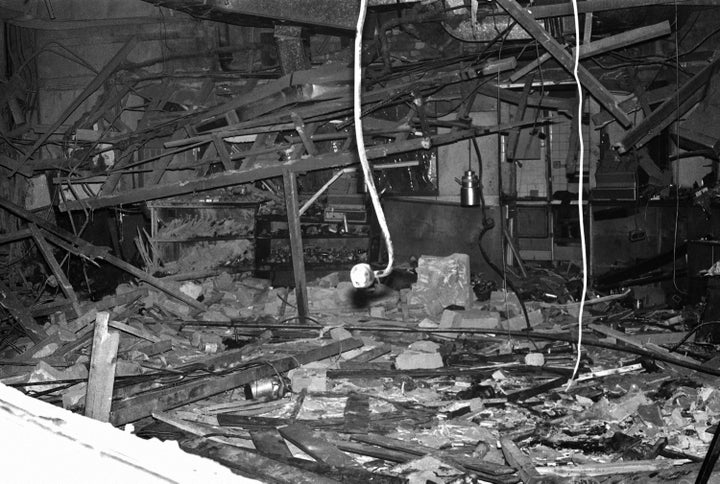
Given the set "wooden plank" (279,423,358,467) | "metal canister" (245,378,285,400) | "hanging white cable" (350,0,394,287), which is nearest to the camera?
"hanging white cable" (350,0,394,287)

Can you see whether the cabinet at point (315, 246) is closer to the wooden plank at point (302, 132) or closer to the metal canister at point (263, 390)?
the wooden plank at point (302, 132)

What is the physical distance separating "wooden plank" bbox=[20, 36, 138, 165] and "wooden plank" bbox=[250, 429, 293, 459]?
8.10 metres

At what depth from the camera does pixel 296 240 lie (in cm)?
858

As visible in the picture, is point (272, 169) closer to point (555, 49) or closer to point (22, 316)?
point (22, 316)

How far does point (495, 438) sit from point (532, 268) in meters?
6.76

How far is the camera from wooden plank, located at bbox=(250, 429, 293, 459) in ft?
16.5

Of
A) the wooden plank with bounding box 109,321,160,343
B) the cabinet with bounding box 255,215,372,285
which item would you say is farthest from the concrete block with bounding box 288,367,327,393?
the cabinet with bounding box 255,215,372,285

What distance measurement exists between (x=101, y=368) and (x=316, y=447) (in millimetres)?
1675

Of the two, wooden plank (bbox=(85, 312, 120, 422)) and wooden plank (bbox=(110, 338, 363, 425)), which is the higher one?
wooden plank (bbox=(85, 312, 120, 422))

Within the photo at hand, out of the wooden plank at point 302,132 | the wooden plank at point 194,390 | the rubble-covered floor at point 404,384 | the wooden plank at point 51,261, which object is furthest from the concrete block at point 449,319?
the wooden plank at point 51,261

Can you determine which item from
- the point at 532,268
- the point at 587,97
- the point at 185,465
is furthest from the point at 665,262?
the point at 185,465

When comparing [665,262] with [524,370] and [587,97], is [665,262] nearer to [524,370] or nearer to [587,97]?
[587,97]

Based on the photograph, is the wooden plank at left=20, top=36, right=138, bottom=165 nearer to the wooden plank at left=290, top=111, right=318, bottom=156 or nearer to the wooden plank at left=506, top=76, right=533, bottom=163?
the wooden plank at left=290, top=111, right=318, bottom=156

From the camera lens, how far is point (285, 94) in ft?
29.8
